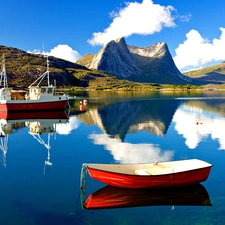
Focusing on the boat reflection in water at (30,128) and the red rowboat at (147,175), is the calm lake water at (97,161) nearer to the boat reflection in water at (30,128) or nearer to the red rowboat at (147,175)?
the boat reflection in water at (30,128)

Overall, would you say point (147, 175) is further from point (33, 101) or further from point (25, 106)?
point (25, 106)

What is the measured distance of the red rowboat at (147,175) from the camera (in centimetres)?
1830

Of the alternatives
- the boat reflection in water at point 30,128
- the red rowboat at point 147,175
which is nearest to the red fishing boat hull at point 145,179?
the red rowboat at point 147,175

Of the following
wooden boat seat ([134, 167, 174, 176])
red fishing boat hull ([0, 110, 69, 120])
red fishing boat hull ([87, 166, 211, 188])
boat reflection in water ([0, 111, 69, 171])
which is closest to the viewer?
red fishing boat hull ([87, 166, 211, 188])

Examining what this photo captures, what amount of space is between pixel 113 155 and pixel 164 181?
11.2 metres

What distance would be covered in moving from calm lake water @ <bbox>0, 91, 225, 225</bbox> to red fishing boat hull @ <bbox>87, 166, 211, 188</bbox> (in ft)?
2.05

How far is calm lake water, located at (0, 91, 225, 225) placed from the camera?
53.4ft

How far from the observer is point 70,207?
672 inches

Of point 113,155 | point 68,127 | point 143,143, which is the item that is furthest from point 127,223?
point 68,127

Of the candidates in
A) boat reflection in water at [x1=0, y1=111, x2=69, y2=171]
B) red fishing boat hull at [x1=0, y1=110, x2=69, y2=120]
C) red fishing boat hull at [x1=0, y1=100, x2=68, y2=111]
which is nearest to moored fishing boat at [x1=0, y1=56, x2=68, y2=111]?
red fishing boat hull at [x1=0, y1=100, x2=68, y2=111]

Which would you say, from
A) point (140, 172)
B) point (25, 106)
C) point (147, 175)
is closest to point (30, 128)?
point (25, 106)

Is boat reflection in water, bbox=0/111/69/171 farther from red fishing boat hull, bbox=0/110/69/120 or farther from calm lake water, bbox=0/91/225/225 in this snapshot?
calm lake water, bbox=0/91/225/225

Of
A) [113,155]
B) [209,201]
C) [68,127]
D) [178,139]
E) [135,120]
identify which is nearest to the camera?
[209,201]

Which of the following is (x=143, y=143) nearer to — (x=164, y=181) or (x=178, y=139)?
(x=178, y=139)
